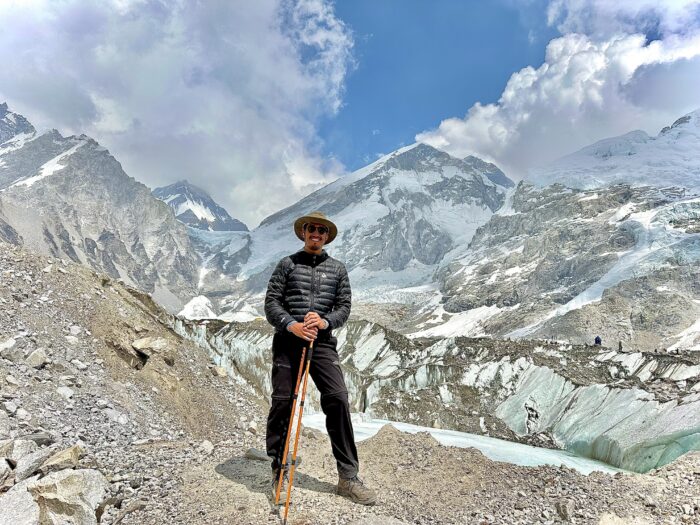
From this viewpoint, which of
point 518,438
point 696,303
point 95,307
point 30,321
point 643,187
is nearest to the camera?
point 30,321

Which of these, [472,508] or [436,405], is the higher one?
[436,405]

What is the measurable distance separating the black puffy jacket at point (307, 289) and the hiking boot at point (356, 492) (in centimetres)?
181

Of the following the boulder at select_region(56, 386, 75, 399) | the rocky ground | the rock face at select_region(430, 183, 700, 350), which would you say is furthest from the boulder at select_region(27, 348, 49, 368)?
the rock face at select_region(430, 183, 700, 350)

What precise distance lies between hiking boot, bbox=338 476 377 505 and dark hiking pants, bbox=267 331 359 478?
3.0 inches

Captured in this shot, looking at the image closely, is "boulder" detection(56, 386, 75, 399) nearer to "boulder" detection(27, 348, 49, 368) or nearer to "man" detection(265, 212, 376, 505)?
"boulder" detection(27, 348, 49, 368)

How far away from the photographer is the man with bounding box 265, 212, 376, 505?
5.64 m

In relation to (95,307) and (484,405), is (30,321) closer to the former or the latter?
(95,307)

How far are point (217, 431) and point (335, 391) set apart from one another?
291 inches

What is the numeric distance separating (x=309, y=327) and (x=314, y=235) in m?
1.20

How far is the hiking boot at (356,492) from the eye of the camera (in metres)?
5.52

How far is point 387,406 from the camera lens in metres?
33.3

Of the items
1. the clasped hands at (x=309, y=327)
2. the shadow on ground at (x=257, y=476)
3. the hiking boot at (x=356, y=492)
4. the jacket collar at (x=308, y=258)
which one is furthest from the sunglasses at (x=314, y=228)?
the shadow on ground at (x=257, y=476)

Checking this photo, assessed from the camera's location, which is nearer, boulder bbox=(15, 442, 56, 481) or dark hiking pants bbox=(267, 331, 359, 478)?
boulder bbox=(15, 442, 56, 481)

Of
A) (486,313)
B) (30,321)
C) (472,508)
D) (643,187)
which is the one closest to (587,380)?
(472,508)
